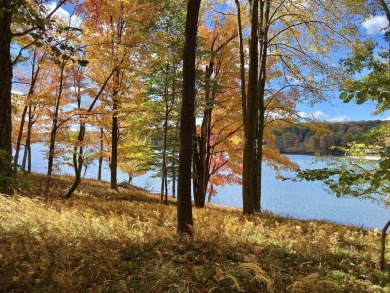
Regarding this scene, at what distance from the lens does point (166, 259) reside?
4637 millimetres

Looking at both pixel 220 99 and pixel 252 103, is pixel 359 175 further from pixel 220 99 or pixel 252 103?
pixel 220 99

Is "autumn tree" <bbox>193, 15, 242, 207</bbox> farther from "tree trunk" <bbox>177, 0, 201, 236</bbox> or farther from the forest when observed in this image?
"tree trunk" <bbox>177, 0, 201, 236</bbox>

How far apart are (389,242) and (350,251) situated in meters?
1.53

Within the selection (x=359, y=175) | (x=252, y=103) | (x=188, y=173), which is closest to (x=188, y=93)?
(x=188, y=173)

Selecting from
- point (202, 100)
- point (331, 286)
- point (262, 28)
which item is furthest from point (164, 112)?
point (331, 286)

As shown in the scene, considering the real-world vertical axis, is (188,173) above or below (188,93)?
→ below

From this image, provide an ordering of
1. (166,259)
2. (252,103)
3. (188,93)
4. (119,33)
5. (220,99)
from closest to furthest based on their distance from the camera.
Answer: (166,259) < (188,93) < (252,103) < (119,33) < (220,99)

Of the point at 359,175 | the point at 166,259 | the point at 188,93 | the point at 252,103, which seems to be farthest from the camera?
the point at 252,103

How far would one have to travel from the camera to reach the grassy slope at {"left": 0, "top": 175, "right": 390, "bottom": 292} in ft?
12.4

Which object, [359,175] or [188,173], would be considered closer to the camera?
[359,175]

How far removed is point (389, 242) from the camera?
665 centimetres

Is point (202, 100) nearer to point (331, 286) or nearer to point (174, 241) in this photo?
point (174, 241)

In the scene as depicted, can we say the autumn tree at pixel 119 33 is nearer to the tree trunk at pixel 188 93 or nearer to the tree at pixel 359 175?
the tree trunk at pixel 188 93

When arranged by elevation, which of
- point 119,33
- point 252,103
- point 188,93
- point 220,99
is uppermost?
point 119,33
